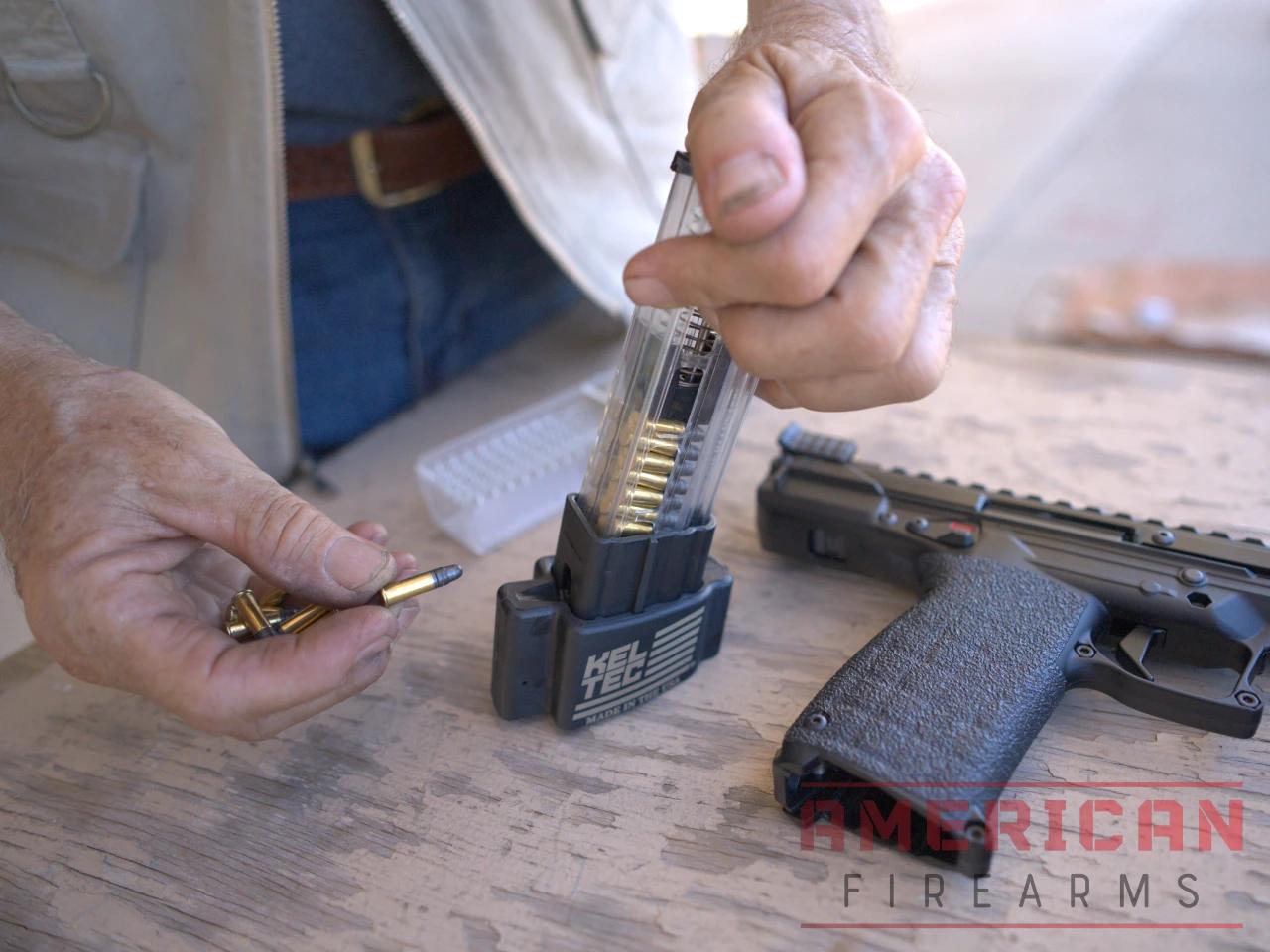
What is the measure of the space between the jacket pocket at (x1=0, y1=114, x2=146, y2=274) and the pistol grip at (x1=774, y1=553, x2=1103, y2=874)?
100 cm

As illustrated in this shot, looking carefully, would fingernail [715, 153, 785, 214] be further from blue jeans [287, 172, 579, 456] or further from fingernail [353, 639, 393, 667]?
blue jeans [287, 172, 579, 456]

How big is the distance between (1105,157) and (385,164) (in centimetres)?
280

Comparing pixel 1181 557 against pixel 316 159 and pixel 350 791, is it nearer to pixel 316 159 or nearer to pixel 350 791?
pixel 350 791

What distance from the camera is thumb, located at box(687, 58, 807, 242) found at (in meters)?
0.61

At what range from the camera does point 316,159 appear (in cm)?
125

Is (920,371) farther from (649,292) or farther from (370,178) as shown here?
(370,178)

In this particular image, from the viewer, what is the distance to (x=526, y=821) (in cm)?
79

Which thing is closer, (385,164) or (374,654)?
(374,654)

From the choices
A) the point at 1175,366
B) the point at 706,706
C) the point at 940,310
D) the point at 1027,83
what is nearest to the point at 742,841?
the point at 706,706

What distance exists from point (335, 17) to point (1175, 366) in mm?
1405

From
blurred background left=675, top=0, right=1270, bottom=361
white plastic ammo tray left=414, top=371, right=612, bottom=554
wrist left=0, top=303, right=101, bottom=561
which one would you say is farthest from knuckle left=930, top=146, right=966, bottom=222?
blurred background left=675, top=0, right=1270, bottom=361

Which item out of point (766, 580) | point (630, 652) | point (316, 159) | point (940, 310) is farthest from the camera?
point (316, 159)

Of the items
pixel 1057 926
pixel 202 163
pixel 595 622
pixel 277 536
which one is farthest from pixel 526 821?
pixel 202 163

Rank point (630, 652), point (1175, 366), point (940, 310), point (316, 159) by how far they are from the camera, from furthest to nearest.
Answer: point (1175, 366), point (316, 159), point (630, 652), point (940, 310)
